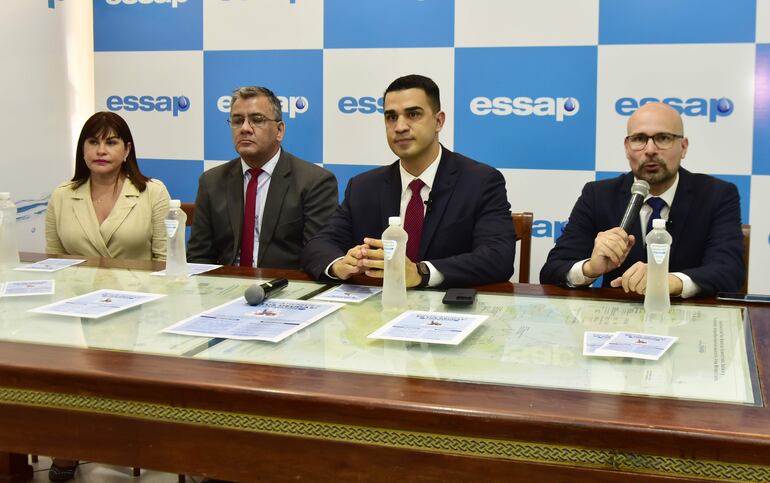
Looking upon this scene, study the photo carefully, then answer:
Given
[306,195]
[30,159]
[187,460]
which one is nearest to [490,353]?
[187,460]

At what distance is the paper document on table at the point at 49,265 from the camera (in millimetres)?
2383

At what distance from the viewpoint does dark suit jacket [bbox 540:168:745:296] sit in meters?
2.34

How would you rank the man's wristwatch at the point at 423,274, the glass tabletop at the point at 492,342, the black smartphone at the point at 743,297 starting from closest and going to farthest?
the glass tabletop at the point at 492,342
the black smartphone at the point at 743,297
the man's wristwatch at the point at 423,274

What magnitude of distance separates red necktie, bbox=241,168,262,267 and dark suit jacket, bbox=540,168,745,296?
126cm

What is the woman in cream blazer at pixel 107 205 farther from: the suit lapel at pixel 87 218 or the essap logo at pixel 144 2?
the essap logo at pixel 144 2

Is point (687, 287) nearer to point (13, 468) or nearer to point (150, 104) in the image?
point (13, 468)

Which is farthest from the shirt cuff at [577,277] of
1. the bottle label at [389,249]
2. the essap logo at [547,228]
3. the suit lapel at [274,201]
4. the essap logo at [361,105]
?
the essap logo at [361,105]

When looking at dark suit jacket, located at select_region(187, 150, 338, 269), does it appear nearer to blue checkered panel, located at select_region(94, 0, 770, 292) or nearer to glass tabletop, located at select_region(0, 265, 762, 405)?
blue checkered panel, located at select_region(94, 0, 770, 292)

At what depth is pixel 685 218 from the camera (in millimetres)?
2447

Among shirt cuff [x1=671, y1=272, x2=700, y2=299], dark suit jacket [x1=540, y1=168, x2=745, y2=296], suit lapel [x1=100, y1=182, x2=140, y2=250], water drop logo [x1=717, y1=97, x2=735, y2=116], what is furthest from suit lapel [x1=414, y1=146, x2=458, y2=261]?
water drop logo [x1=717, y1=97, x2=735, y2=116]

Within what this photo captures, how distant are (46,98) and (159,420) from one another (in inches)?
135

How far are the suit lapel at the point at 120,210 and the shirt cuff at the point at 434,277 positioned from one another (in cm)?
154

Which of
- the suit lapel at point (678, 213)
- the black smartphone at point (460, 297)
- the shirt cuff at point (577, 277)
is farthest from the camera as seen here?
the suit lapel at point (678, 213)

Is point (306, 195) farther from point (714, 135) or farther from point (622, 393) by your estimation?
point (622, 393)
